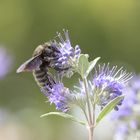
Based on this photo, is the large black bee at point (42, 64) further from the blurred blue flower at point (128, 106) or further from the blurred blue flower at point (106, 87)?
the blurred blue flower at point (128, 106)

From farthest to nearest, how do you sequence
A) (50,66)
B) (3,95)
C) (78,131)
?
(3,95) → (78,131) → (50,66)

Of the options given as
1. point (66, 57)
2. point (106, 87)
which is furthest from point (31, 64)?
point (106, 87)

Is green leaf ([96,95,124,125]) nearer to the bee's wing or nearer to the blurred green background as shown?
the bee's wing

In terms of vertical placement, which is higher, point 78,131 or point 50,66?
point 78,131

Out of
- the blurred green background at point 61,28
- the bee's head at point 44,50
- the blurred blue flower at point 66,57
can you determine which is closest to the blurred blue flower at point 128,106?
the bee's head at point 44,50

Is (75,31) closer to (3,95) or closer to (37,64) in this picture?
(3,95)

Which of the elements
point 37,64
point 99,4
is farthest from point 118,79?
point 99,4

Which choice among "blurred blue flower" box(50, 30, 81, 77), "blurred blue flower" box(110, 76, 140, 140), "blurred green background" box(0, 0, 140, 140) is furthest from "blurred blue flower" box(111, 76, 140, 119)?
"blurred green background" box(0, 0, 140, 140)

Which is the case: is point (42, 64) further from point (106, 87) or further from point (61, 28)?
→ point (61, 28)

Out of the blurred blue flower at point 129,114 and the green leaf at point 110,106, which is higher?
the blurred blue flower at point 129,114
